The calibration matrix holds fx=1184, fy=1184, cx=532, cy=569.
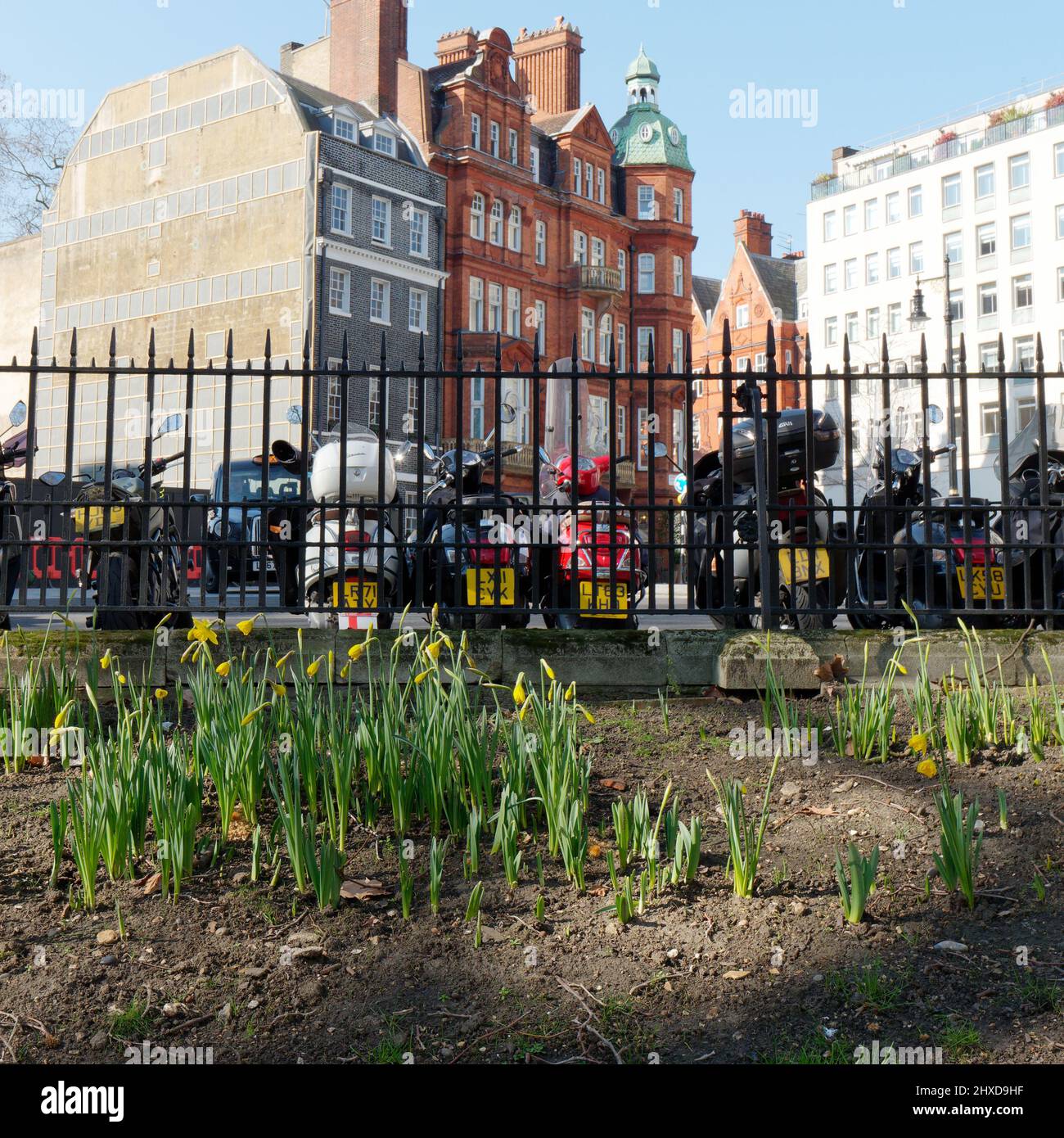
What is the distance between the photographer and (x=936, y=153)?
196 feet

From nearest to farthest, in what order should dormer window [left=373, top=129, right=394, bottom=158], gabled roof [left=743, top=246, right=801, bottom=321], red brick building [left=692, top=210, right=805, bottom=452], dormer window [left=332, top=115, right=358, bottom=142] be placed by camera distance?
dormer window [left=332, top=115, right=358, bottom=142] → dormer window [left=373, top=129, right=394, bottom=158] → red brick building [left=692, top=210, right=805, bottom=452] → gabled roof [left=743, top=246, right=801, bottom=321]

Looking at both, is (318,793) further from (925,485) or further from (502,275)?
(502,275)

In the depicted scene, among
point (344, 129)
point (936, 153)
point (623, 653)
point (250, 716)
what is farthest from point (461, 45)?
point (250, 716)

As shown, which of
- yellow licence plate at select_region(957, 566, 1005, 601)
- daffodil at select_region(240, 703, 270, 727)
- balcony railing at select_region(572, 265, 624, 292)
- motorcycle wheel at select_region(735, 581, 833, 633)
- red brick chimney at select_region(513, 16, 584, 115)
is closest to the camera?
daffodil at select_region(240, 703, 270, 727)

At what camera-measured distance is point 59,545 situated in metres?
5.97

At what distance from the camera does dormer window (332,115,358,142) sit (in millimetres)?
38969

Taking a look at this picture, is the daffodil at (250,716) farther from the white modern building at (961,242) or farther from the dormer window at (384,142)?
the white modern building at (961,242)

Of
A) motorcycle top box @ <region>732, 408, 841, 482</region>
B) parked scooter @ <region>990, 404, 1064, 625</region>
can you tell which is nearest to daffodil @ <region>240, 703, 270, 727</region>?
parked scooter @ <region>990, 404, 1064, 625</region>

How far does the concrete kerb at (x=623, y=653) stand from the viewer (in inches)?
225

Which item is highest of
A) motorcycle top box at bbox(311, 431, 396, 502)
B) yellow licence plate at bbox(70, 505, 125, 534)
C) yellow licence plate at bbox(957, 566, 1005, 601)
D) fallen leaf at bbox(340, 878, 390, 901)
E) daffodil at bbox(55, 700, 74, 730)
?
motorcycle top box at bbox(311, 431, 396, 502)

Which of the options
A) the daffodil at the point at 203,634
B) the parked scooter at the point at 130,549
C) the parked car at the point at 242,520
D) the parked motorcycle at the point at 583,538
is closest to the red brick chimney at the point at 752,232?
the parked car at the point at 242,520

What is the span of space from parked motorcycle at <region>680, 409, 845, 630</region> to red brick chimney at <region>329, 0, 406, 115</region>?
37778 mm

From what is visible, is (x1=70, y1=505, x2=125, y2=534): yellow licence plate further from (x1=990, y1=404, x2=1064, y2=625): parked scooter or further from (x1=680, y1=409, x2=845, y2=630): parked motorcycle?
(x1=990, y1=404, x2=1064, y2=625): parked scooter

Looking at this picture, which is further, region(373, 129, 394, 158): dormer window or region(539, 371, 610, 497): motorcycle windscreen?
region(373, 129, 394, 158): dormer window
